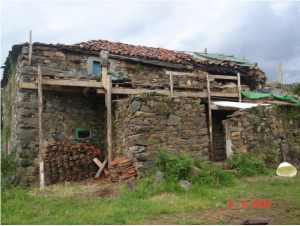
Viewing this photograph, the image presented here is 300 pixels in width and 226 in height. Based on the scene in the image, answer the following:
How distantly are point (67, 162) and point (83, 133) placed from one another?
1821 mm

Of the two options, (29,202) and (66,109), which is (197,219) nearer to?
(29,202)

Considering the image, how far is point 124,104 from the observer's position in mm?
8344

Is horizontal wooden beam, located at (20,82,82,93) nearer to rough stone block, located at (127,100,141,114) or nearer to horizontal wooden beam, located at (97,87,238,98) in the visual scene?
horizontal wooden beam, located at (97,87,238,98)

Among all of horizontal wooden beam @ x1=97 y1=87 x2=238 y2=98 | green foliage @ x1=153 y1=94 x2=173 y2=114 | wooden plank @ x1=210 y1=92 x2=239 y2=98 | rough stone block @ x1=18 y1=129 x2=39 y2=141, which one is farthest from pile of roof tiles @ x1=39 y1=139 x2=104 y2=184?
wooden plank @ x1=210 y1=92 x2=239 y2=98

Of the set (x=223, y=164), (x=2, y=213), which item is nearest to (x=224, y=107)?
(x=223, y=164)

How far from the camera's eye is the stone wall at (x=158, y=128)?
746 centimetres

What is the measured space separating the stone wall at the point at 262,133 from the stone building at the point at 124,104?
38 millimetres

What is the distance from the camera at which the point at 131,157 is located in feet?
25.1

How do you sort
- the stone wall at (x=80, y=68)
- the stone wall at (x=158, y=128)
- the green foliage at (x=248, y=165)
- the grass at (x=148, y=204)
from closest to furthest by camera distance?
1. the grass at (x=148, y=204)
2. the stone wall at (x=158, y=128)
3. the green foliage at (x=248, y=165)
4. the stone wall at (x=80, y=68)

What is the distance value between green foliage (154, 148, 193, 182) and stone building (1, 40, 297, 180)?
364 mm

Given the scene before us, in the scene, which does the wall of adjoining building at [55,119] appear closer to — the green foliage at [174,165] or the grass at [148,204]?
the grass at [148,204]

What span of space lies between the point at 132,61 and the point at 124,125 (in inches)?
175
